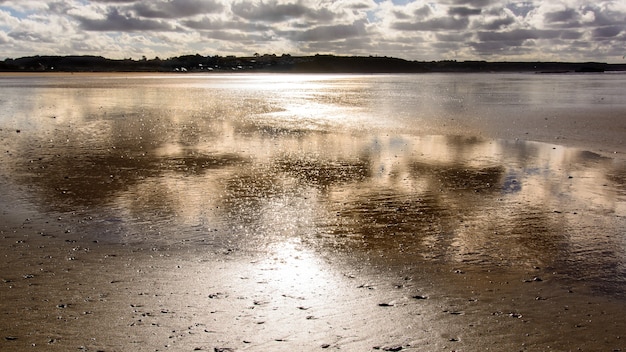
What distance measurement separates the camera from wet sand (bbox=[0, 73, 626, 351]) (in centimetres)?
490

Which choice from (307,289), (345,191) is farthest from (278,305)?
(345,191)

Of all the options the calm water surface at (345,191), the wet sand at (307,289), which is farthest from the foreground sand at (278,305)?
the calm water surface at (345,191)

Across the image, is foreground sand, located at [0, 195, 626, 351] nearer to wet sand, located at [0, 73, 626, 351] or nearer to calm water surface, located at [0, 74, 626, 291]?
wet sand, located at [0, 73, 626, 351]

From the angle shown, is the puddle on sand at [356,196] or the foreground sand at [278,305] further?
the puddle on sand at [356,196]

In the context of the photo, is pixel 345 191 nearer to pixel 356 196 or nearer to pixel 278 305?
pixel 356 196

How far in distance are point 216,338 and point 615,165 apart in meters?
12.6

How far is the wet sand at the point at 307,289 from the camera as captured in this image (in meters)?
4.90

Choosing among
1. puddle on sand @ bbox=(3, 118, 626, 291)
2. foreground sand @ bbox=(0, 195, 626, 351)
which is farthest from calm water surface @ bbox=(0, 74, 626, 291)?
foreground sand @ bbox=(0, 195, 626, 351)

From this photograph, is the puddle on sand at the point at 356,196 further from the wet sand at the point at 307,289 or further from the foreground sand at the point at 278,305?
the foreground sand at the point at 278,305

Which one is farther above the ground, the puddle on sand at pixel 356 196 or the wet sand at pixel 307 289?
the puddle on sand at pixel 356 196

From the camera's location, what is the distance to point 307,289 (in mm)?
5961

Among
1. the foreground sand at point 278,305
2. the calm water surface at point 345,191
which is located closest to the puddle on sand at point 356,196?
the calm water surface at point 345,191

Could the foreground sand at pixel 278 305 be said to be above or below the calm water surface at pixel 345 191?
below

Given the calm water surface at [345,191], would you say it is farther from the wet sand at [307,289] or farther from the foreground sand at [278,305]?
the foreground sand at [278,305]
